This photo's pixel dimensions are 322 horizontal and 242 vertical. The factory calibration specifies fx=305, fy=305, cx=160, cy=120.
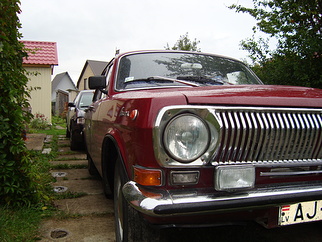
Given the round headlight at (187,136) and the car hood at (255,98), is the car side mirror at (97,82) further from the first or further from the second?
the round headlight at (187,136)

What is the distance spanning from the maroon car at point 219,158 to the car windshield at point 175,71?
71 centimetres

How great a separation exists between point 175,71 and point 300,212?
1.63 m

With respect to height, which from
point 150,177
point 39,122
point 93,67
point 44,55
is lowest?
point 39,122

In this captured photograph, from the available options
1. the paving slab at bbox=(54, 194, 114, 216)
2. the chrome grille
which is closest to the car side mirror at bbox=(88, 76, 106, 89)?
the paving slab at bbox=(54, 194, 114, 216)

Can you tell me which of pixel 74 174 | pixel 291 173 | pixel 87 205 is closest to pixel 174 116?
pixel 291 173

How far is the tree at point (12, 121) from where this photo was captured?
2889 millimetres

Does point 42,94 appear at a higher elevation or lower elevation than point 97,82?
higher

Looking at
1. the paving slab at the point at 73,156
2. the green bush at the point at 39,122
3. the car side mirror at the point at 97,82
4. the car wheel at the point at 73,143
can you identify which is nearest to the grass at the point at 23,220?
the car side mirror at the point at 97,82

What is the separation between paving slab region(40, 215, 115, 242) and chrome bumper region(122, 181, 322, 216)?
110cm

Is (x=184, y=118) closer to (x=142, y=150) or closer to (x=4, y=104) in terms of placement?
(x=142, y=150)

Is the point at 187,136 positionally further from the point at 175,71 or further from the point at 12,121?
the point at 12,121

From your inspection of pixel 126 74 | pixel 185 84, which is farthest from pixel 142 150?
pixel 126 74

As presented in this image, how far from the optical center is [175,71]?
115 inches

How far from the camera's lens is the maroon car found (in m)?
1.66
